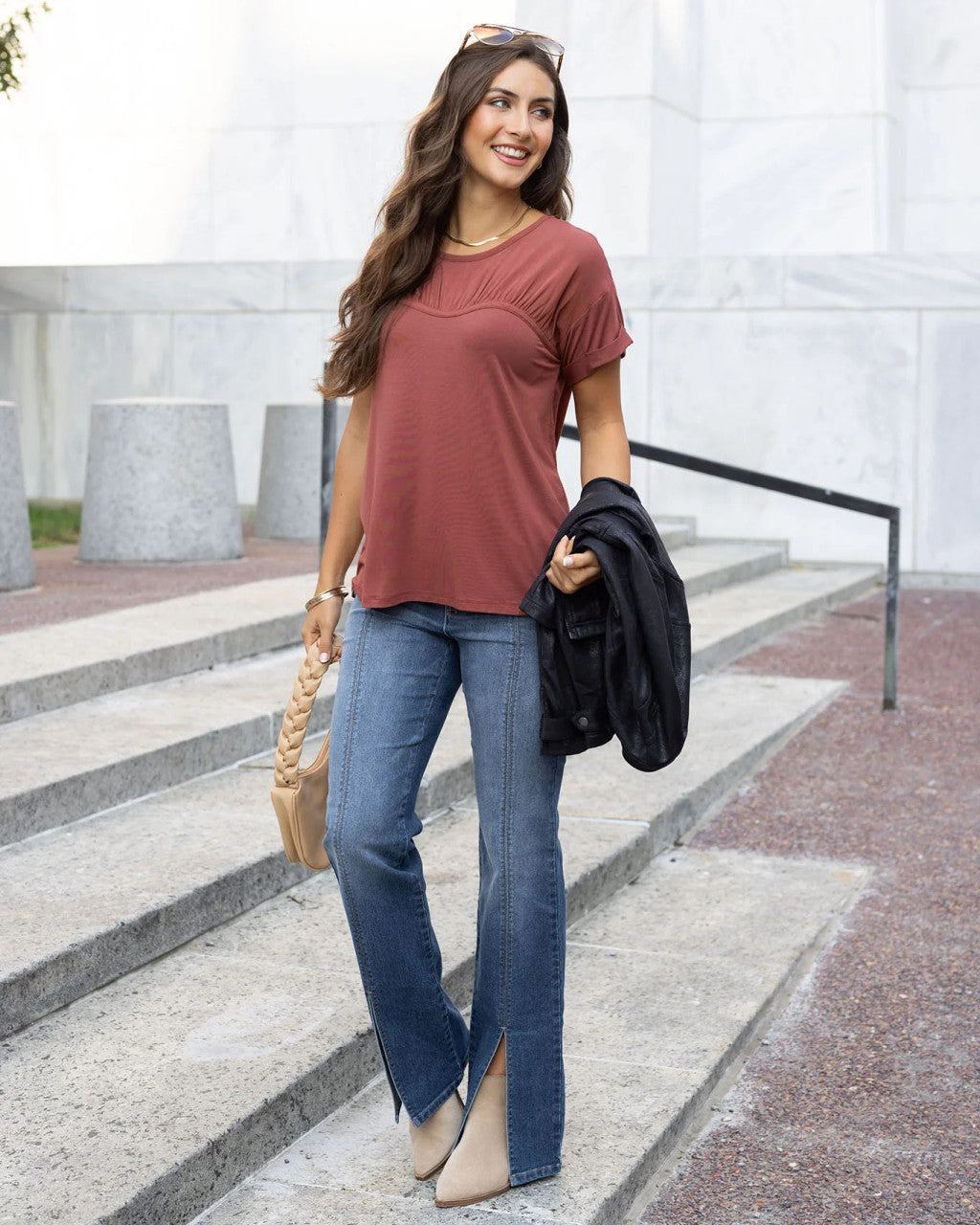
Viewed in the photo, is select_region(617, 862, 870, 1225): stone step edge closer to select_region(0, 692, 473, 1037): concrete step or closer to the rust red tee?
select_region(0, 692, 473, 1037): concrete step

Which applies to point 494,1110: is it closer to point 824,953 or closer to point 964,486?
point 824,953

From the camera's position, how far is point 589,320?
2.70 metres

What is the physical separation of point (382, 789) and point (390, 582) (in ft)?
1.12

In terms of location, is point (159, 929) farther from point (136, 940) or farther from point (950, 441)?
point (950, 441)

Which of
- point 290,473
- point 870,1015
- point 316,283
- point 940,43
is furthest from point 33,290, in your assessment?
point 870,1015

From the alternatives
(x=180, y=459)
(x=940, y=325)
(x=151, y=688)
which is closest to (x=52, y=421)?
(x=180, y=459)

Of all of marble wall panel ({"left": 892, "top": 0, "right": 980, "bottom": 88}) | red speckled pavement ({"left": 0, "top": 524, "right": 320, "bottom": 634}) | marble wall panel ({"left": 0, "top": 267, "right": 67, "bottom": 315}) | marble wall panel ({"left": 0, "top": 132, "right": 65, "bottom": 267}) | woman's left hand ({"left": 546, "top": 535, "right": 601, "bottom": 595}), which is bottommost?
red speckled pavement ({"left": 0, "top": 524, "right": 320, "bottom": 634})

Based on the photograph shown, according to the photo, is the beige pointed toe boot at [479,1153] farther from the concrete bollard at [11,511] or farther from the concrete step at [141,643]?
the concrete bollard at [11,511]

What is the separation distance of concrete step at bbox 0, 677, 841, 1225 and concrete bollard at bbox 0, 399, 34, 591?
3696 millimetres

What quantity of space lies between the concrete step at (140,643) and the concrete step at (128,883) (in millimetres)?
688

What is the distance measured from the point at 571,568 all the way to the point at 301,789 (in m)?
0.62

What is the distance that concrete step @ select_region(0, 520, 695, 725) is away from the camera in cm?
527

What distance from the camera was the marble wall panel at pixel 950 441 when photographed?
11.5m

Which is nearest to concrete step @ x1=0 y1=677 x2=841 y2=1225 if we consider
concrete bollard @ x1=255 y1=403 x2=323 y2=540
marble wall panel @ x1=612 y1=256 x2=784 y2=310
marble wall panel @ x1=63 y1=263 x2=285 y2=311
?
concrete bollard @ x1=255 y1=403 x2=323 y2=540
